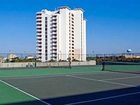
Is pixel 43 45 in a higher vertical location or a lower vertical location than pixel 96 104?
higher

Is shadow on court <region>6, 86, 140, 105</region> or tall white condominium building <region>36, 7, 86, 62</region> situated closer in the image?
shadow on court <region>6, 86, 140, 105</region>

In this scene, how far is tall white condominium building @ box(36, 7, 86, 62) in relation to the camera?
9800cm

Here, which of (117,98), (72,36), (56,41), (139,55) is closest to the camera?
(117,98)

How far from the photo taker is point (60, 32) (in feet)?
325

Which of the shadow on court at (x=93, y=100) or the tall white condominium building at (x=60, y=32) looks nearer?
the shadow on court at (x=93, y=100)

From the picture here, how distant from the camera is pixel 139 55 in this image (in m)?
29.4

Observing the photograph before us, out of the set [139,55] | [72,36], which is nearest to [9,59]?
[139,55]

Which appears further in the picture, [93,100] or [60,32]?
[60,32]

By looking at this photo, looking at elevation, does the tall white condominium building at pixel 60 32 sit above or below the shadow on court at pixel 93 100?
above

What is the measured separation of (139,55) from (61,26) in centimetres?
7253

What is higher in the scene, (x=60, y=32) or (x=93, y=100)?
(x=60, y=32)

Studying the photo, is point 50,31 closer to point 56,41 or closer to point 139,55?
point 56,41

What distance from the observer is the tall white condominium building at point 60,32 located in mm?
98000

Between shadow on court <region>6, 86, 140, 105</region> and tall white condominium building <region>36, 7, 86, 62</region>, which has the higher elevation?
tall white condominium building <region>36, 7, 86, 62</region>
